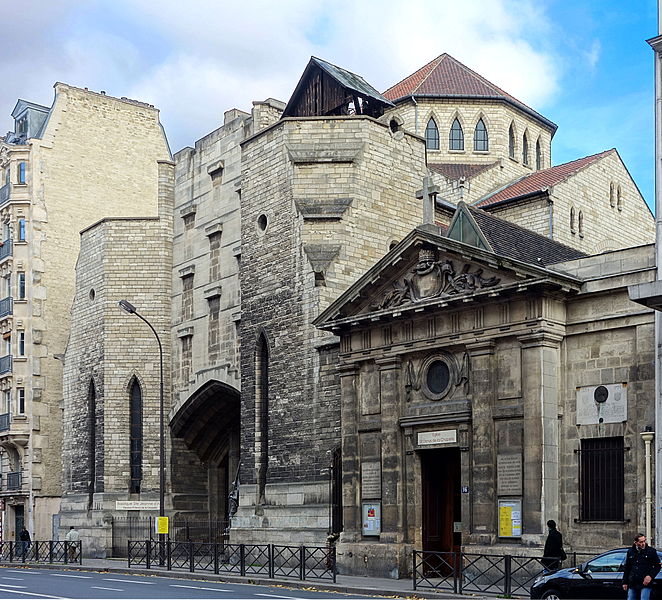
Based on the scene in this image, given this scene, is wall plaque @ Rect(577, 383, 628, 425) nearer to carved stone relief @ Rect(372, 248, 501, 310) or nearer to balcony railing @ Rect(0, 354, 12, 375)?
carved stone relief @ Rect(372, 248, 501, 310)

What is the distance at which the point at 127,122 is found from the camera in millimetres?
52531

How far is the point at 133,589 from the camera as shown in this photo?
2250 centimetres

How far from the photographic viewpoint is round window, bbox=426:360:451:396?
25906mm

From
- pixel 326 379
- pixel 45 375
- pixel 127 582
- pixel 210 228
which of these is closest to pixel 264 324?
pixel 326 379

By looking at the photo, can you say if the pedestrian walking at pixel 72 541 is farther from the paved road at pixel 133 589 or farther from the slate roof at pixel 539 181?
the slate roof at pixel 539 181

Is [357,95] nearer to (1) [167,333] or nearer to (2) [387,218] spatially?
(2) [387,218]

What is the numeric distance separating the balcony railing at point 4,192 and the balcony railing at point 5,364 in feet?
22.5

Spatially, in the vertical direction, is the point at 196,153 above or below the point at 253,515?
above

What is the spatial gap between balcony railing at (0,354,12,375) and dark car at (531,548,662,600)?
115 ft

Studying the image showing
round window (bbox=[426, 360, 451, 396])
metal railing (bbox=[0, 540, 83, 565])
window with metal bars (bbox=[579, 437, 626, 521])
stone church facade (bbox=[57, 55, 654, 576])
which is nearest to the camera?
window with metal bars (bbox=[579, 437, 626, 521])

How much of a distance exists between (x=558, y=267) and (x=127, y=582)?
38.8 feet

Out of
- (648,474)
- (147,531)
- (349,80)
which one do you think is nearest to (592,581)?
(648,474)

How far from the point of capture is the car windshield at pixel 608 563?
57.8 ft

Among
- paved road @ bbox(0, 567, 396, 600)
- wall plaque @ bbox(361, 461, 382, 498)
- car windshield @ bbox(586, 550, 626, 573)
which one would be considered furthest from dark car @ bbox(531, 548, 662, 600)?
wall plaque @ bbox(361, 461, 382, 498)
